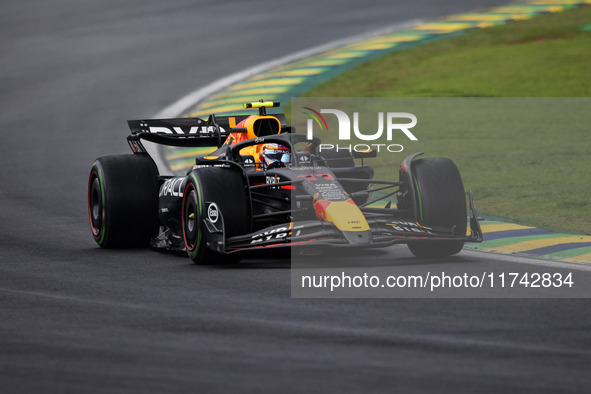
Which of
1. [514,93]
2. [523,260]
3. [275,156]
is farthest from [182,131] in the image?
[514,93]

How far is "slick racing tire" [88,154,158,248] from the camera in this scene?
1125cm

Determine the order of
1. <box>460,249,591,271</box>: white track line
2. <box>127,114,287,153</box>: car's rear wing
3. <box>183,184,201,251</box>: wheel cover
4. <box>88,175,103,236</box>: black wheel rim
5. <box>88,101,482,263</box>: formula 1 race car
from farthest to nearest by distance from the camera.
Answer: <box>127,114,287,153</box>: car's rear wing < <box>88,175,103,236</box>: black wheel rim < <box>183,184,201,251</box>: wheel cover < <box>460,249,591,271</box>: white track line < <box>88,101,482,263</box>: formula 1 race car

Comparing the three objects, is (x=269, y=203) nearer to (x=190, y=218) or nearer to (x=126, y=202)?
(x=190, y=218)

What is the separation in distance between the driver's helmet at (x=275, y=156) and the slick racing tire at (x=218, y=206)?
2.72ft

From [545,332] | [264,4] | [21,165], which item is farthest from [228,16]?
[545,332]

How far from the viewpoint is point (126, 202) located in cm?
1127

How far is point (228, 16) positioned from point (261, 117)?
21.8 m

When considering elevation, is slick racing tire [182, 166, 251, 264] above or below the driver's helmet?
below

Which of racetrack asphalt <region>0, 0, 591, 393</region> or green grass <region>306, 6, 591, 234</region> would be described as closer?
racetrack asphalt <region>0, 0, 591, 393</region>

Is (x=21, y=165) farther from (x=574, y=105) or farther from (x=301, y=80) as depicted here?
(x=574, y=105)

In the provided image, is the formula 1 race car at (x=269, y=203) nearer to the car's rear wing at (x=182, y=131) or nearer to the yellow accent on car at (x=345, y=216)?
the yellow accent on car at (x=345, y=216)

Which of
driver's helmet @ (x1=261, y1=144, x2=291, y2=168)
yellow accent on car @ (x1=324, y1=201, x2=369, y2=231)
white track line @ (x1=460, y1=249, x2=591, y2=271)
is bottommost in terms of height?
white track line @ (x1=460, y1=249, x2=591, y2=271)

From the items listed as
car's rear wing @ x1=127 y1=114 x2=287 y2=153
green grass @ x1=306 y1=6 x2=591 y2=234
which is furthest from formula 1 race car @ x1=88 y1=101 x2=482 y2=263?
green grass @ x1=306 y1=6 x2=591 y2=234

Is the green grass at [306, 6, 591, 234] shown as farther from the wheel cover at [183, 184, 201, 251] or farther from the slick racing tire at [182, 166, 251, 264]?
the wheel cover at [183, 184, 201, 251]
